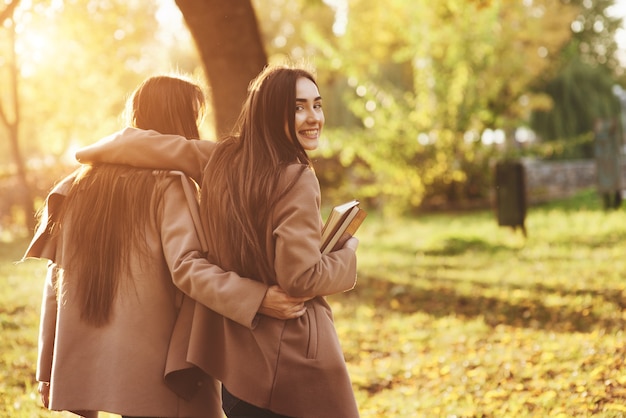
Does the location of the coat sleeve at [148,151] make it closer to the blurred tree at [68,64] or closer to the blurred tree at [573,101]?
the blurred tree at [68,64]

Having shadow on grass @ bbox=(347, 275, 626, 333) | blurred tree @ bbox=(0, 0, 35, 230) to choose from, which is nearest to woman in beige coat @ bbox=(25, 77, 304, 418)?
shadow on grass @ bbox=(347, 275, 626, 333)

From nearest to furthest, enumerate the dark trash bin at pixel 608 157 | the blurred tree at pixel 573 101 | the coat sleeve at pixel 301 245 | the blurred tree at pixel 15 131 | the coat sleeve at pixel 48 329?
1. the coat sleeve at pixel 301 245
2. the coat sleeve at pixel 48 329
3. the dark trash bin at pixel 608 157
4. the blurred tree at pixel 15 131
5. the blurred tree at pixel 573 101

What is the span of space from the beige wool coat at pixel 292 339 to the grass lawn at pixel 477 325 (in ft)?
7.70

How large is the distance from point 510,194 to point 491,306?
4247 millimetres

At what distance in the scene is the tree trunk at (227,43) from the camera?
556 cm

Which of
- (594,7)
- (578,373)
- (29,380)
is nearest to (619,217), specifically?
(578,373)

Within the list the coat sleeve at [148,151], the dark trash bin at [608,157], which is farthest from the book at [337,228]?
the dark trash bin at [608,157]

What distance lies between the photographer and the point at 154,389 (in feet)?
8.68

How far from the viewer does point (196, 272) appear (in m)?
2.55

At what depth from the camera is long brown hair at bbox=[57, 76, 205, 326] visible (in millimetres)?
2727

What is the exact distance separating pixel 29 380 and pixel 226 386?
3.35 metres

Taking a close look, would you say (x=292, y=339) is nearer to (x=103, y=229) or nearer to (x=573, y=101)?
(x=103, y=229)

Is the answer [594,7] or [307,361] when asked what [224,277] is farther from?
[594,7]

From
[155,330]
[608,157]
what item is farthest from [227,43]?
[608,157]
